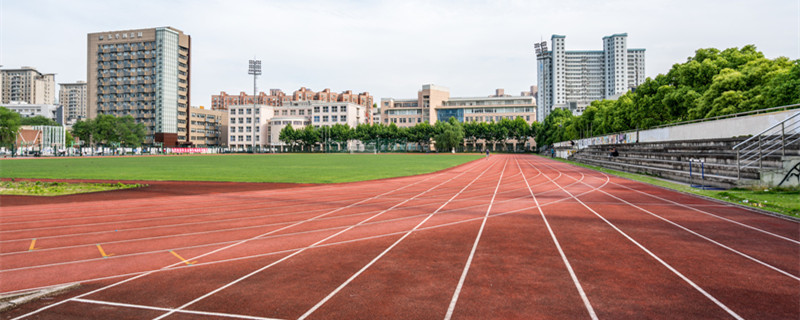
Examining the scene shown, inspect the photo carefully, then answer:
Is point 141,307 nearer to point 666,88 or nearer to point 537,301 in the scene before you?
point 537,301

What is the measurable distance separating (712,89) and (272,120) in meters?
110

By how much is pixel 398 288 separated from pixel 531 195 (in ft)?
35.6

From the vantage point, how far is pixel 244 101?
190375 millimetres

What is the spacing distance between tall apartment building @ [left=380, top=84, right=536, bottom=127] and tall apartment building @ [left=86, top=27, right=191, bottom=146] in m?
61.2

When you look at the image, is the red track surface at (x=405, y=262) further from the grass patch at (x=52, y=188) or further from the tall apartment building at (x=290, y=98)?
the tall apartment building at (x=290, y=98)

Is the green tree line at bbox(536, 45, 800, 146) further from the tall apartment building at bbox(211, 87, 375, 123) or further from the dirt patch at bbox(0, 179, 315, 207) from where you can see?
the tall apartment building at bbox(211, 87, 375, 123)

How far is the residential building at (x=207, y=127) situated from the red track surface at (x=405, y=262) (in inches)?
4583

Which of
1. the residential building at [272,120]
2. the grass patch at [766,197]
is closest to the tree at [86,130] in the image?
the residential building at [272,120]

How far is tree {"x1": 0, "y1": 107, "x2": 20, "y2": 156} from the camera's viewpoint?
249 ft

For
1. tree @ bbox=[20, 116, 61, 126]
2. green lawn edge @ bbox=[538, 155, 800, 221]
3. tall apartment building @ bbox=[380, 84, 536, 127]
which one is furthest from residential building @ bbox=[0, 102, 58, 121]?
green lawn edge @ bbox=[538, 155, 800, 221]

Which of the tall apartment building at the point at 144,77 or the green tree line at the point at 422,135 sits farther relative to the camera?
the tall apartment building at the point at 144,77

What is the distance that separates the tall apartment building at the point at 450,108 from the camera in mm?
114625

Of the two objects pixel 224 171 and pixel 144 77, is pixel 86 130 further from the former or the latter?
pixel 224 171

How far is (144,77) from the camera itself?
4026 inches
